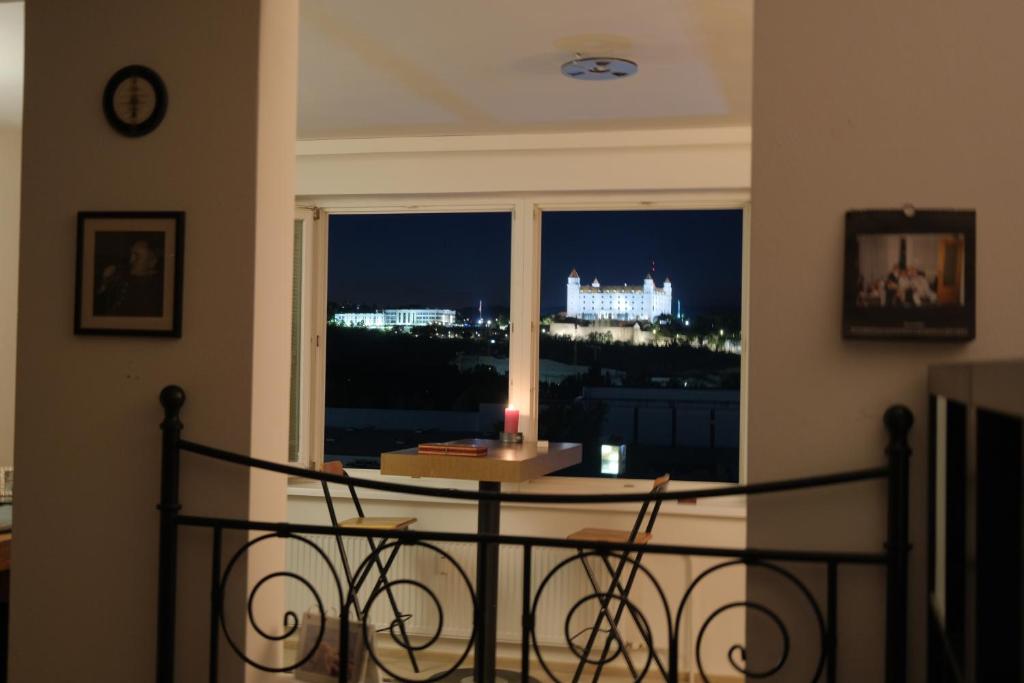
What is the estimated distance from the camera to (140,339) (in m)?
2.74

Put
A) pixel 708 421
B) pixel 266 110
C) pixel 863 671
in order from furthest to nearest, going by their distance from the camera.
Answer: pixel 708 421 → pixel 266 110 → pixel 863 671

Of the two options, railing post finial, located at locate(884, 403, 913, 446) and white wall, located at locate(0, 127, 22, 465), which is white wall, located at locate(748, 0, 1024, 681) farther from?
white wall, located at locate(0, 127, 22, 465)

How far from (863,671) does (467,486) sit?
3.90 meters

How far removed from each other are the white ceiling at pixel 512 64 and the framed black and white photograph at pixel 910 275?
159cm

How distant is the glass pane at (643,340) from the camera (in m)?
5.88

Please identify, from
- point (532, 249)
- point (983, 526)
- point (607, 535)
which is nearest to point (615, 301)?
point (532, 249)

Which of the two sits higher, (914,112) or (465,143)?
(465,143)

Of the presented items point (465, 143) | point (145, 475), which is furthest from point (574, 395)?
point (145, 475)

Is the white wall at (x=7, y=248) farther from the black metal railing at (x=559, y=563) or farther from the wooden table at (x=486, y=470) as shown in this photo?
the black metal railing at (x=559, y=563)

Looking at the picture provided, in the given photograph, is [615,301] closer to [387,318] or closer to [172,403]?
[387,318]

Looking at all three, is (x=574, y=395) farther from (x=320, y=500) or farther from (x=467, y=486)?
(x=320, y=500)

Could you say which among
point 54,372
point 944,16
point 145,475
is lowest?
point 145,475

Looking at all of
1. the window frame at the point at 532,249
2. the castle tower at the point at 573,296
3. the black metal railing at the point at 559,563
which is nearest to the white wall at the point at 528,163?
the window frame at the point at 532,249

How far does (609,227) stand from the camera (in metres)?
6.04
